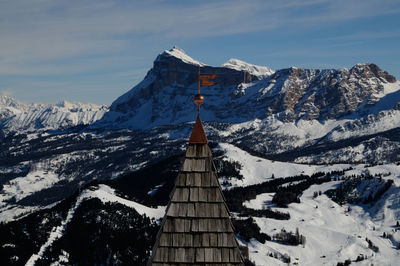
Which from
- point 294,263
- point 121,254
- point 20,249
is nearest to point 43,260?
point 20,249

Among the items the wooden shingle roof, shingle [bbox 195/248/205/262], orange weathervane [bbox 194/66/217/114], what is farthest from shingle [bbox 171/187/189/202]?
orange weathervane [bbox 194/66/217/114]

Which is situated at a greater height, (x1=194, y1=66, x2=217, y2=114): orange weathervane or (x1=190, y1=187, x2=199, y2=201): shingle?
(x1=194, y1=66, x2=217, y2=114): orange weathervane

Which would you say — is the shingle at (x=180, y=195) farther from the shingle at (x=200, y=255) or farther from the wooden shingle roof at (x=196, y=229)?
the shingle at (x=200, y=255)

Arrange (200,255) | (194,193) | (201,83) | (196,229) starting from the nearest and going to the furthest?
(200,255)
(196,229)
(194,193)
(201,83)

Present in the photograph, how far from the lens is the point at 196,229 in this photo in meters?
26.1

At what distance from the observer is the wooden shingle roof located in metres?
26.0

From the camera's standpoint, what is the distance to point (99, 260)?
17450 cm

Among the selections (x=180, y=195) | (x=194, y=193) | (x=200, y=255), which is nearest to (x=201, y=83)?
(x=194, y=193)

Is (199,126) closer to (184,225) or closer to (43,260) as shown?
(184,225)

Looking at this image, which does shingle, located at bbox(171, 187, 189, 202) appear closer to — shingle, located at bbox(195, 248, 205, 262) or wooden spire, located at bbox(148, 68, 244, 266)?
wooden spire, located at bbox(148, 68, 244, 266)

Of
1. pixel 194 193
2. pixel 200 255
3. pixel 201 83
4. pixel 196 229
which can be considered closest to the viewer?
pixel 200 255

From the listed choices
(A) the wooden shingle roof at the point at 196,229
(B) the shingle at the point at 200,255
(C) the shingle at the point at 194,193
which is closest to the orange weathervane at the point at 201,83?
(A) the wooden shingle roof at the point at 196,229

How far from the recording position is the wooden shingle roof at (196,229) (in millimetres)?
A: 26031

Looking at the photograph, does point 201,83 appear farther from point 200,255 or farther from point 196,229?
point 200,255
